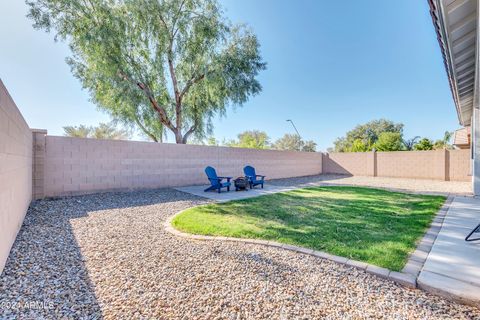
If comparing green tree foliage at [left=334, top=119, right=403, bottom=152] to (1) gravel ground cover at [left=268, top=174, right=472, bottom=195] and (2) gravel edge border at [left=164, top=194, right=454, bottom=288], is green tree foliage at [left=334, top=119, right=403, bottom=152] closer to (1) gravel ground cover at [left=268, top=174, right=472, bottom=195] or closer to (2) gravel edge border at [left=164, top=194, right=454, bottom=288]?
(1) gravel ground cover at [left=268, top=174, right=472, bottom=195]

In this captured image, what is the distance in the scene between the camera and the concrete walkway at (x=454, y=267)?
2.09 m

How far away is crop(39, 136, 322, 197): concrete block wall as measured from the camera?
20.8ft

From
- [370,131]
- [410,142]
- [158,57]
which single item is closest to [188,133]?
[158,57]

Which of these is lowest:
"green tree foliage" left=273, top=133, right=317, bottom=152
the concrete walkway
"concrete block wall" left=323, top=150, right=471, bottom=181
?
the concrete walkway

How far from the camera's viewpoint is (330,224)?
4277 millimetres

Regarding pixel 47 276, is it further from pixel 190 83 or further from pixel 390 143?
pixel 390 143

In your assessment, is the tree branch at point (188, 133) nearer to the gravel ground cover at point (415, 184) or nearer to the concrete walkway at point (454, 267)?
the gravel ground cover at point (415, 184)

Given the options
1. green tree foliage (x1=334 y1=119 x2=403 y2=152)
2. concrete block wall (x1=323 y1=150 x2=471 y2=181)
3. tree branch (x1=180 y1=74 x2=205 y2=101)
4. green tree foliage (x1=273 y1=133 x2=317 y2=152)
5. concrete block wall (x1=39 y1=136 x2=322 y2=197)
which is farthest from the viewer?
green tree foliage (x1=273 y1=133 x2=317 y2=152)

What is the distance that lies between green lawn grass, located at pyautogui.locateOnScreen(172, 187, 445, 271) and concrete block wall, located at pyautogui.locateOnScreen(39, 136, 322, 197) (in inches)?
142

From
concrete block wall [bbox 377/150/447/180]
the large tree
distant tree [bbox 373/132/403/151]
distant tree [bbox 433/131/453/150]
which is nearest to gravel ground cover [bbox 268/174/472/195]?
concrete block wall [bbox 377/150/447/180]

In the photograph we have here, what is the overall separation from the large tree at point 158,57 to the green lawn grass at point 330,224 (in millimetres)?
7701

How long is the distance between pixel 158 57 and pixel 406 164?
51.9 ft

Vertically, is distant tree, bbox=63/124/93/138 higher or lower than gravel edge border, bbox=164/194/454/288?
higher

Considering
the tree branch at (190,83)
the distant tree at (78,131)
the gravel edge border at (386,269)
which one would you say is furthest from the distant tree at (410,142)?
the distant tree at (78,131)
